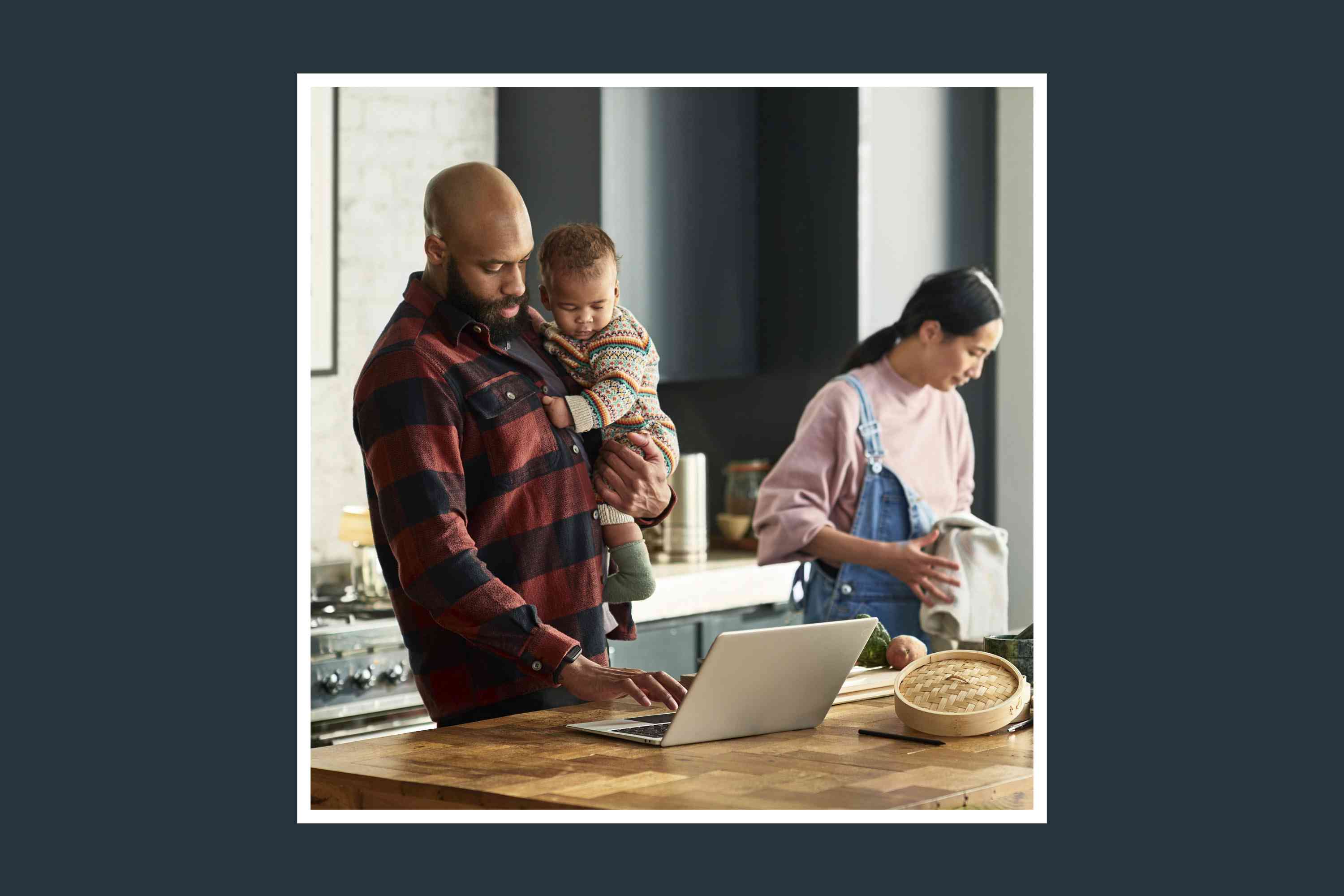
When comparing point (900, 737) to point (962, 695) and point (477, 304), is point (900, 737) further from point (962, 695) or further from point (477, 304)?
point (477, 304)

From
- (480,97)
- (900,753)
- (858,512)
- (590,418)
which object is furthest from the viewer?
(480,97)

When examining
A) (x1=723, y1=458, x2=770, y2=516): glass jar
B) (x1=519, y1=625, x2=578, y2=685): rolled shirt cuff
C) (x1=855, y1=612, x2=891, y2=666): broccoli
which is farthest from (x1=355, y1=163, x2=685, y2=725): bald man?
(x1=723, y1=458, x2=770, y2=516): glass jar

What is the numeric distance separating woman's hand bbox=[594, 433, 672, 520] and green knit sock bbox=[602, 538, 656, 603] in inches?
2.9

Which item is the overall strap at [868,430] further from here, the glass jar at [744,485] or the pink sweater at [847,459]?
the glass jar at [744,485]

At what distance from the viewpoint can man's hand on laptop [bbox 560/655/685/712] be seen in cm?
253

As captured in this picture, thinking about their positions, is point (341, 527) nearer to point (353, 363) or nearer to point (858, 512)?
point (353, 363)

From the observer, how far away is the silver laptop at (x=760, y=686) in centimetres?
234

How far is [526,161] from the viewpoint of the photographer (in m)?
4.10

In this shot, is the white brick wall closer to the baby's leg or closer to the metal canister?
the metal canister

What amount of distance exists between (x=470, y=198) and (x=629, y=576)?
73 cm

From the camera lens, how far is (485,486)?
2641 mm
